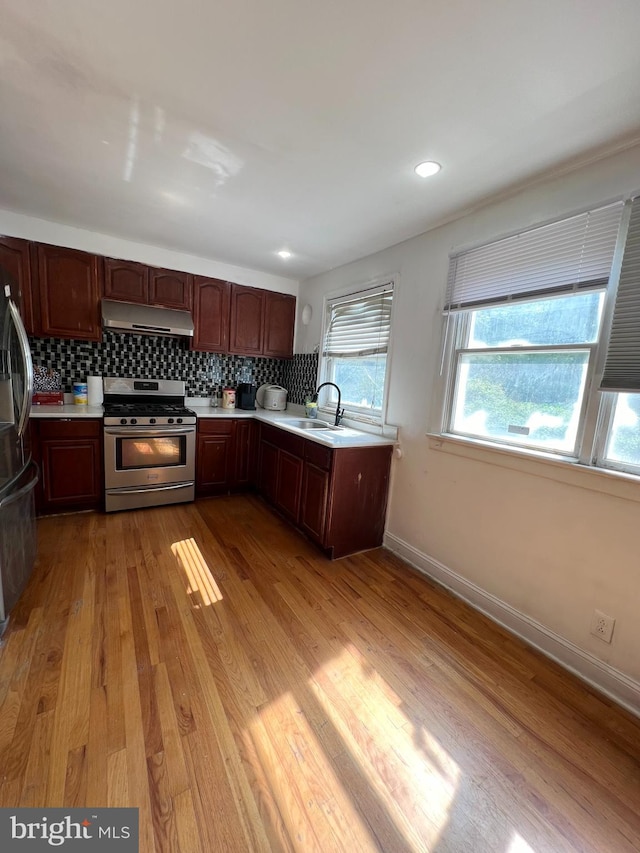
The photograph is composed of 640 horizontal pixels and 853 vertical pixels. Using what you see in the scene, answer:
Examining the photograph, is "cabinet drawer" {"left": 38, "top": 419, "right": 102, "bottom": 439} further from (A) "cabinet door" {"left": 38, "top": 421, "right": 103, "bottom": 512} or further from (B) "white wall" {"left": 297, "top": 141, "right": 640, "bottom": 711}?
(B) "white wall" {"left": 297, "top": 141, "right": 640, "bottom": 711}

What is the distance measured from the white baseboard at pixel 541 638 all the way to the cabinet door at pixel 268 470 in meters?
1.38

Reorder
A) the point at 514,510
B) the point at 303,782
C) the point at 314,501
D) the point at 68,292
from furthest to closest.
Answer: the point at 68,292 < the point at 314,501 < the point at 514,510 < the point at 303,782

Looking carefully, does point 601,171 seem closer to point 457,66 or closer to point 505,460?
point 457,66

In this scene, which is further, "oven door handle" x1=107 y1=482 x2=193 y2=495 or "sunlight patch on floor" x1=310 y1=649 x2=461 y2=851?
"oven door handle" x1=107 y1=482 x2=193 y2=495

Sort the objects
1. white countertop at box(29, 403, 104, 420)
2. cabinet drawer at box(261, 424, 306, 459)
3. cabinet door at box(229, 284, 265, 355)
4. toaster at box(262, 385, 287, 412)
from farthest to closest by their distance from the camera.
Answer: toaster at box(262, 385, 287, 412) → cabinet door at box(229, 284, 265, 355) → cabinet drawer at box(261, 424, 306, 459) → white countertop at box(29, 403, 104, 420)

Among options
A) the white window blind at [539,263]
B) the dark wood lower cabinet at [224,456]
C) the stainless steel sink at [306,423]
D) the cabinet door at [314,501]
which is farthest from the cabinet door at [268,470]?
the white window blind at [539,263]

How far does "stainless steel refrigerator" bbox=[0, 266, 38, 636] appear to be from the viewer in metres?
1.62

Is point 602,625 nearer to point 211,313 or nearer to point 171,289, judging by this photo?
point 211,313

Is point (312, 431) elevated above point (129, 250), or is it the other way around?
point (129, 250)

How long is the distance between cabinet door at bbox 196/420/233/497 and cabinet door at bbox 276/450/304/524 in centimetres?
70

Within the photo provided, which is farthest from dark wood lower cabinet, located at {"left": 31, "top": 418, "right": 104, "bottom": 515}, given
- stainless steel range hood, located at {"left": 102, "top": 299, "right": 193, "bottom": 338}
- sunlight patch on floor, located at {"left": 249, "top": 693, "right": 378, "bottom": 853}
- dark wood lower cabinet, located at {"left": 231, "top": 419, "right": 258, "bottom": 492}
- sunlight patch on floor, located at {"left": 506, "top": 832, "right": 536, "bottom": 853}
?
sunlight patch on floor, located at {"left": 506, "top": 832, "right": 536, "bottom": 853}

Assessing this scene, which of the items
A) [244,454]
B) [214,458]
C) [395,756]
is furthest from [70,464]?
[395,756]

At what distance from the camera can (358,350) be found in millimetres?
3115

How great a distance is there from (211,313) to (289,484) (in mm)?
1960
